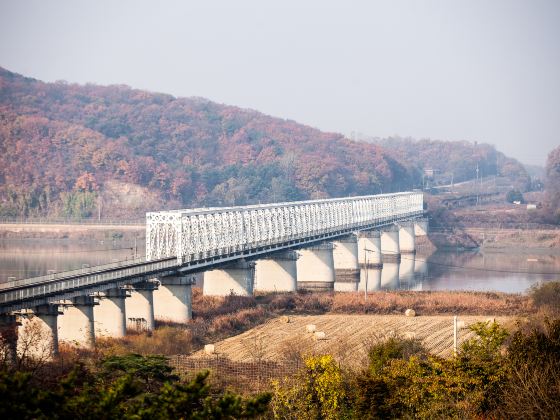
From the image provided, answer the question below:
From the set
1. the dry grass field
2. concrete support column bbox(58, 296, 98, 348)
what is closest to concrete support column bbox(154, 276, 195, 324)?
the dry grass field

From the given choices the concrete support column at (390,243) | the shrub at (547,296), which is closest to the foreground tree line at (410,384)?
the shrub at (547,296)

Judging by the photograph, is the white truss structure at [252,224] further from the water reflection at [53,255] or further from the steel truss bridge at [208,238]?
the water reflection at [53,255]

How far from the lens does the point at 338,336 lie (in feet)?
154

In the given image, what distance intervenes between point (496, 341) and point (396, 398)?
18.0 ft

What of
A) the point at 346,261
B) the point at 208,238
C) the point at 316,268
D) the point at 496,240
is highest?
the point at 208,238

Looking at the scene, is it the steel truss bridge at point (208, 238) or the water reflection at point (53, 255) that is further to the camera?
the water reflection at point (53, 255)

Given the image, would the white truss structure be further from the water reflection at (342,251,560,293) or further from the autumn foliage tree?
the autumn foliage tree

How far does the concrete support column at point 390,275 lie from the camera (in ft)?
272

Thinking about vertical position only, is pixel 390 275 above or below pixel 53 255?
below

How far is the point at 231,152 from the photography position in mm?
168125

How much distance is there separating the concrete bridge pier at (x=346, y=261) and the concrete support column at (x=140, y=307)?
1492 inches

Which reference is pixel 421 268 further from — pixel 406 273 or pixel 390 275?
pixel 390 275

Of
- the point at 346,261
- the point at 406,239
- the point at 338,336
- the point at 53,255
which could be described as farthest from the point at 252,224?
the point at 406,239

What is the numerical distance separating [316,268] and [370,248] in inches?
779
